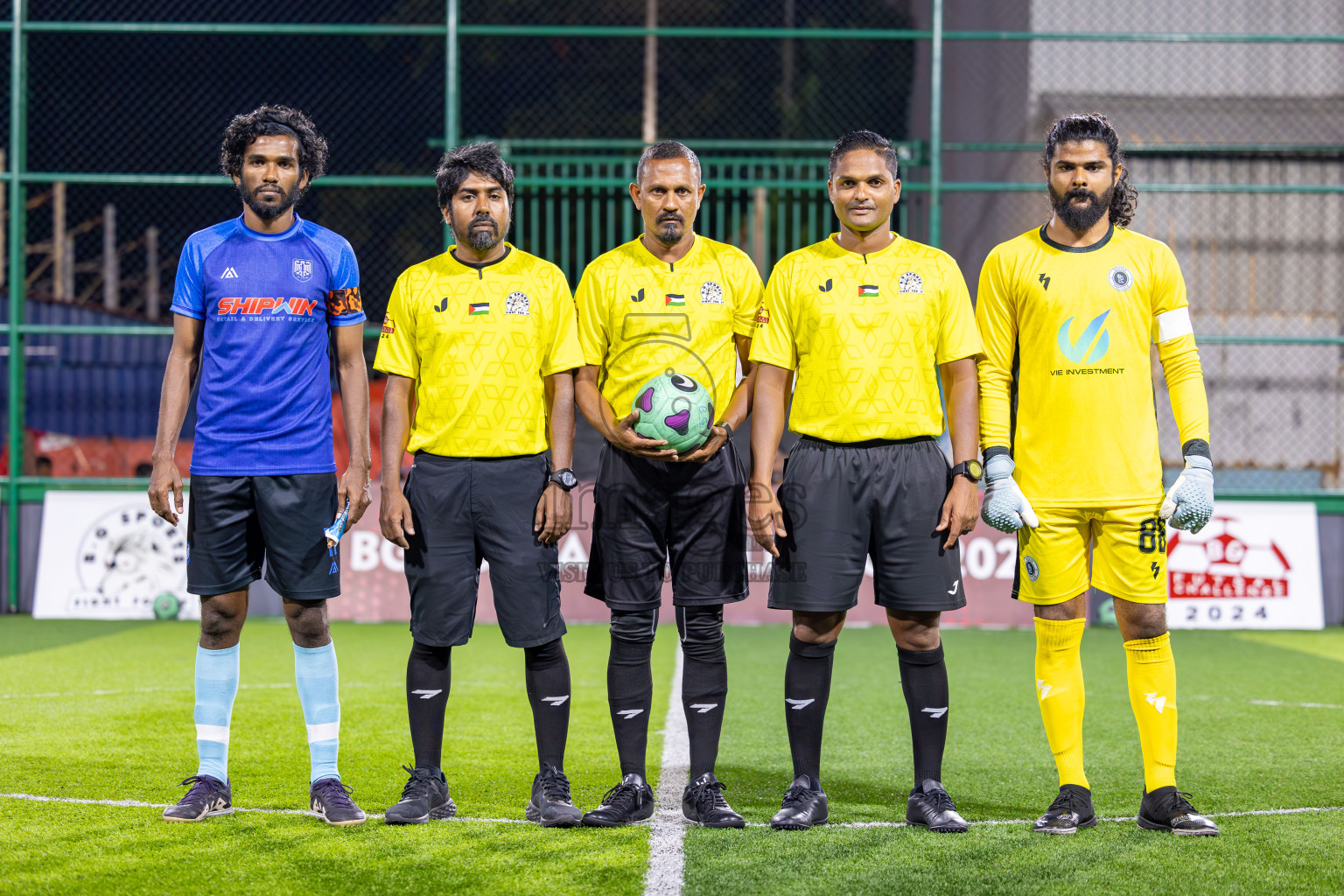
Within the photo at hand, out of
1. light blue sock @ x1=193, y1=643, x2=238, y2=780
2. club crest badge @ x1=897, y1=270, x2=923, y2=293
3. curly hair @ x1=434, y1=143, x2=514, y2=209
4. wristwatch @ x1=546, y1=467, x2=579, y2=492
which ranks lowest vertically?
light blue sock @ x1=193, y1=643, x2=238, y2=780

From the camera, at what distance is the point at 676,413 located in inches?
160

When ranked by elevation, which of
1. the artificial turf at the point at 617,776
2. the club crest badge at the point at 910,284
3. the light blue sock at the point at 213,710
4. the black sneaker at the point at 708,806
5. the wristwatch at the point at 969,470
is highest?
the club crest badge at the point at 910,284

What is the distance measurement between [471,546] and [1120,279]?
2252mm

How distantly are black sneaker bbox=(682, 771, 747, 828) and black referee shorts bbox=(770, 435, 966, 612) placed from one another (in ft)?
2.07

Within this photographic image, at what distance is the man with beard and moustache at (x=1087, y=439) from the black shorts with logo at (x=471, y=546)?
1.47 m

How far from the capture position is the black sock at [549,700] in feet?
13.9

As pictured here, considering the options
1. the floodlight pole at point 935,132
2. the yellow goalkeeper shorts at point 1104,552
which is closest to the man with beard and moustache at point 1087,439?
the yellow goalkeeper shorts at point 1104,552

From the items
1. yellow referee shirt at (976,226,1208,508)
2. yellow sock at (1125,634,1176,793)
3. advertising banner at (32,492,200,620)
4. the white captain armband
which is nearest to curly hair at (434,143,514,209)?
yellow referee shirt at (976,226,1208,508)

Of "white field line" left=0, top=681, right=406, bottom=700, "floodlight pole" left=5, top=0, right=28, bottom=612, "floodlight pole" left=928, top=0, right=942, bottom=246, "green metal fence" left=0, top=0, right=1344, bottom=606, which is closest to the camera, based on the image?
"white field line" left=0, top=681, right=406, bottom=700

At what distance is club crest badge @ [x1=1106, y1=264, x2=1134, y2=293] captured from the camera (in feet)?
13.7

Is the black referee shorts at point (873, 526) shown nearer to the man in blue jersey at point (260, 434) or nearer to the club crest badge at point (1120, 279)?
the club crest badge at point (1120, 279)

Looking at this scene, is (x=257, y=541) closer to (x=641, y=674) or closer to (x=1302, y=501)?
(x=641, y=674)

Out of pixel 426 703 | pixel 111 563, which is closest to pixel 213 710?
pixel 426 703

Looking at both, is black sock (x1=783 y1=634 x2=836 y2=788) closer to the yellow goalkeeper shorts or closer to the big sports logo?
the yellow goalkeeper shorts
